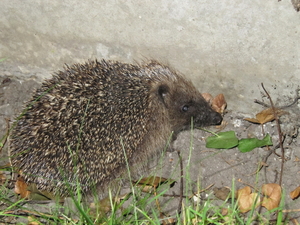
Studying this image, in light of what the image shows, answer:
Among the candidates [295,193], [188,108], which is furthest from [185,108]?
[295,193]

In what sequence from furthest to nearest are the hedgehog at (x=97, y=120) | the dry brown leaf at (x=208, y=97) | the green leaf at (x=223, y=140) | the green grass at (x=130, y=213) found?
the dry brown leaf at (x=208, y=97)
the green leaf at (x=223, y=140)
the hedgehog at (x=97, y=120)
the green grass at (x=130, y=213)

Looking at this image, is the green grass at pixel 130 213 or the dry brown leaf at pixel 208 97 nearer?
the green grass at pixel 130 213

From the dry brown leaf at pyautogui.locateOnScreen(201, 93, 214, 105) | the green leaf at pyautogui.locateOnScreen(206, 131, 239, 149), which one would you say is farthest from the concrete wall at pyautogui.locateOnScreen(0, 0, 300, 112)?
the green leaf at pyautogui.locateOnScreen(206, 131, 239, 149)

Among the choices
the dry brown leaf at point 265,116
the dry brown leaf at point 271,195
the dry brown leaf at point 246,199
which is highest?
the dry brown leaf at point 265,116

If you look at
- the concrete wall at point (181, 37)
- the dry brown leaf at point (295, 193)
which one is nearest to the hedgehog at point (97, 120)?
the concrete wall at point (181, 37)

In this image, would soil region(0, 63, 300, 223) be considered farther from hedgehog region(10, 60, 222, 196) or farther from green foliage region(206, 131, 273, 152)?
hedgehog region(10, 60, 222, 196)

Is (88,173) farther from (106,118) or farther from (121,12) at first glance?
(121,12)

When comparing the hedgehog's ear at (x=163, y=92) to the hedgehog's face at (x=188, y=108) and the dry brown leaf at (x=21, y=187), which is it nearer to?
the hedgehog's face at (x=188, y=108)

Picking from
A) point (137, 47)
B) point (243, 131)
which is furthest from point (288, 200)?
point (137, 47)
